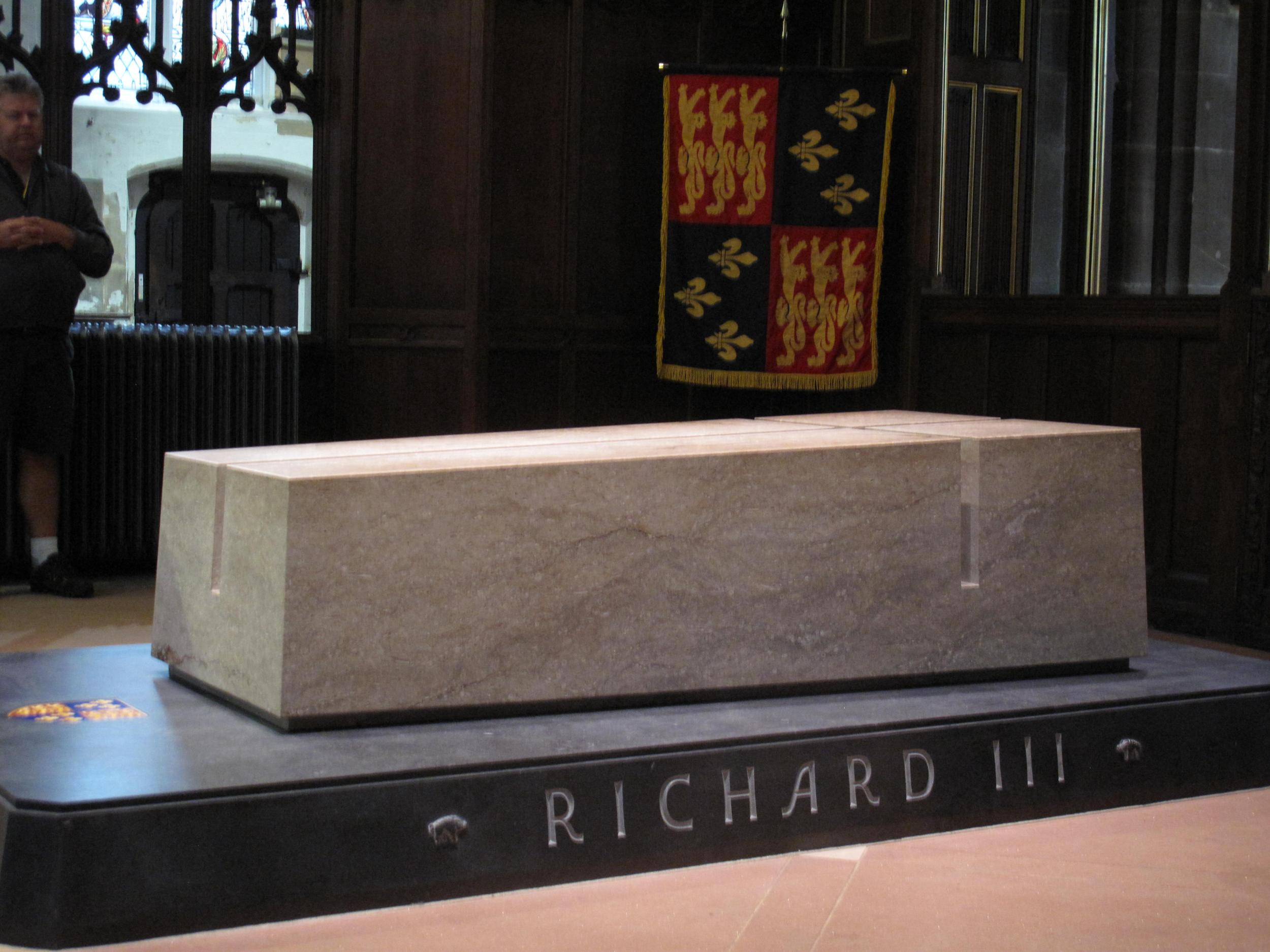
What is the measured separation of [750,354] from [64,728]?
10.5 ft

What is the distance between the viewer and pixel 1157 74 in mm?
5891

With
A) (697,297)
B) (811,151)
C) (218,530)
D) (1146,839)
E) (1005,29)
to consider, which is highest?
(1005,29)

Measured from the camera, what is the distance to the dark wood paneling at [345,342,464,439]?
16.4 ft

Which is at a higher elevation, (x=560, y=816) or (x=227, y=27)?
(x=227, y=27)

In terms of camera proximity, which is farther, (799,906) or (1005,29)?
(1005,29)

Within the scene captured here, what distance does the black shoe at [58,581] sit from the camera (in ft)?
15.0

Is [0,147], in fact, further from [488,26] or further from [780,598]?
[780,598]

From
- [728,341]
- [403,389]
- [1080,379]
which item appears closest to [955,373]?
[1080,379]

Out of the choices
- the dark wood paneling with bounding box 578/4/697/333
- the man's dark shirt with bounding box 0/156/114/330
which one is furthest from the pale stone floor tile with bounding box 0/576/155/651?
the dark wood paneling with bounding box 578/4/697/333

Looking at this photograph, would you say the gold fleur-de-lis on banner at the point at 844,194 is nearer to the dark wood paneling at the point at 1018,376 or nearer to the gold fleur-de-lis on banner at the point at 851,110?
the gold fleur-de-lis on banner at the point at 851,110

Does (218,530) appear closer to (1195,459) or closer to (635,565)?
(635,565)

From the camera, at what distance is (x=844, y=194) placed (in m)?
5.05

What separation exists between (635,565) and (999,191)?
3.22 meters

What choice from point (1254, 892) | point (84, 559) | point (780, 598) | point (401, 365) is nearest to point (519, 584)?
point (780, 598)
